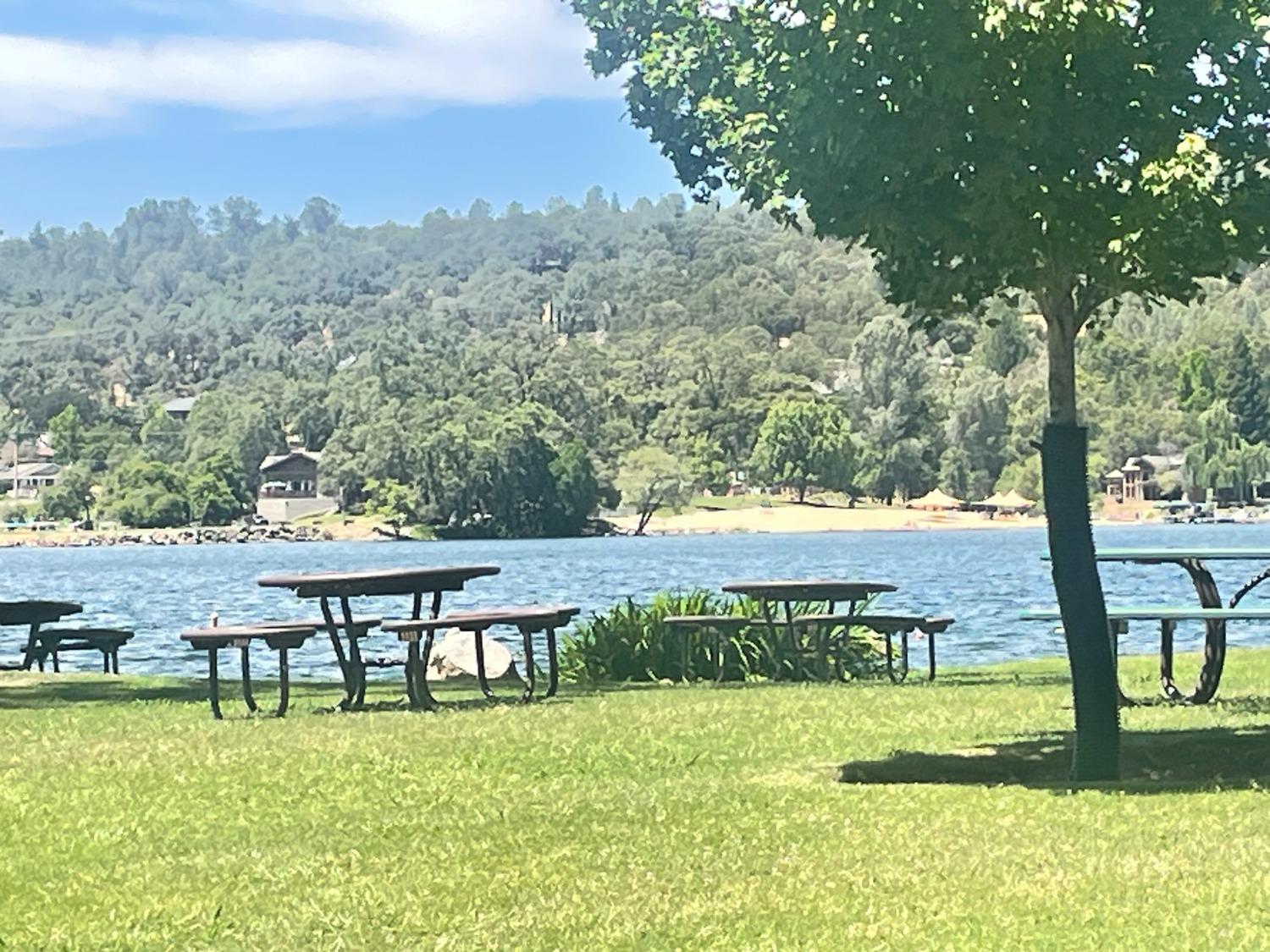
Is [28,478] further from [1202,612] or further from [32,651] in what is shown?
[1202,612]

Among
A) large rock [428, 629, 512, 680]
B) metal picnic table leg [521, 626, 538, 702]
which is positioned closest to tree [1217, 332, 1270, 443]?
large rock [428, 629, 512, 680]

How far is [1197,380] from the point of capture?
128 metres

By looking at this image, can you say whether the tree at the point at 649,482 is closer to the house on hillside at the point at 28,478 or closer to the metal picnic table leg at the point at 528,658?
the house on hillside at the point at 28,478

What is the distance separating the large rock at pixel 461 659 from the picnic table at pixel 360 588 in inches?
155

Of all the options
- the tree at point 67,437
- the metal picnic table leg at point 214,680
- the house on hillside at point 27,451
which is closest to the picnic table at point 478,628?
the metal picnic table leg at point 214,680

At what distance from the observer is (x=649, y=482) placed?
12662cm

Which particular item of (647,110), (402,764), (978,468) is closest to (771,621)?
(647,110)

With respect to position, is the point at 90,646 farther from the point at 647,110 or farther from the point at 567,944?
the point at 567,944

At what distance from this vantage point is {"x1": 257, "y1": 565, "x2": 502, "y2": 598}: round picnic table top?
13.4m

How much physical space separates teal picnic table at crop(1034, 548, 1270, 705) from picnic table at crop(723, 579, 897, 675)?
2.58 m

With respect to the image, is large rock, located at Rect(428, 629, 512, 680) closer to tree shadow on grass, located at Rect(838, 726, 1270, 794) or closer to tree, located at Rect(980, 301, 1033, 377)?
tree shadow on grass, located at Rect(838, 726, 1270, 794)

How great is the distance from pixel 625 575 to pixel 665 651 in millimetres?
54316

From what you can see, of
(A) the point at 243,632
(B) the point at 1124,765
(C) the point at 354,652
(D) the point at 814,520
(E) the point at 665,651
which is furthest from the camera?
(D) the point at 814,520

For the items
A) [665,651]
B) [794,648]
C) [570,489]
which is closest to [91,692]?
[665,651]
